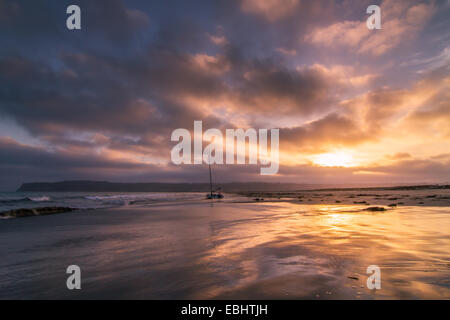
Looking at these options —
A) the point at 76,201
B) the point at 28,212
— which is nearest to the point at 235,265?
the point at 28,212

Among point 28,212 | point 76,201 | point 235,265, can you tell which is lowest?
point 76,201

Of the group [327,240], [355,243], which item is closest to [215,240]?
[327,240]

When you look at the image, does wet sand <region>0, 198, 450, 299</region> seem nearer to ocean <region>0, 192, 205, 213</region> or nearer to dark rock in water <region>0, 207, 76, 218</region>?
dark rock in water <region>0, 207, 76, 218</region>

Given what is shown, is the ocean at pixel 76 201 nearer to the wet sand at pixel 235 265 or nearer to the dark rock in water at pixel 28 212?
the dark rock in water at pixel 28 212

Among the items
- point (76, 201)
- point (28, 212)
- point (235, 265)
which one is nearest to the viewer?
point (235, 265)

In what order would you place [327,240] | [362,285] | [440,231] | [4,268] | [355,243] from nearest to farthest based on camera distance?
[362,285] → [4,268] → [355,243] → [327,240] → [440,231]

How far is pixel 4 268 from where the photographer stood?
7516 mm

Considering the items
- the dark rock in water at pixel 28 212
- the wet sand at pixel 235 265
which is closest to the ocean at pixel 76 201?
the dark rock in water at pixel 28 212

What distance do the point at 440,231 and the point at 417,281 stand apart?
29.0ft

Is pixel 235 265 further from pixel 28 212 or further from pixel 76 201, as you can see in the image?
pixel 76 201

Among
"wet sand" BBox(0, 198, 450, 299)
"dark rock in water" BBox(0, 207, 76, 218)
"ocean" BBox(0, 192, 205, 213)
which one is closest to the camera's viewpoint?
"wet sand" BBox(0, 198, 450, 299)

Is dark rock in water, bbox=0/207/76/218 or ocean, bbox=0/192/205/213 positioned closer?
dark rock in water, bbox=0/207/76/218

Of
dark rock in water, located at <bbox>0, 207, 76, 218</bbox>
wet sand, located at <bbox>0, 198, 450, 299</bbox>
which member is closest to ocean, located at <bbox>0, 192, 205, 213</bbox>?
dark rock in water, located at <bbox>0, 207, 76, 218</bbox>
